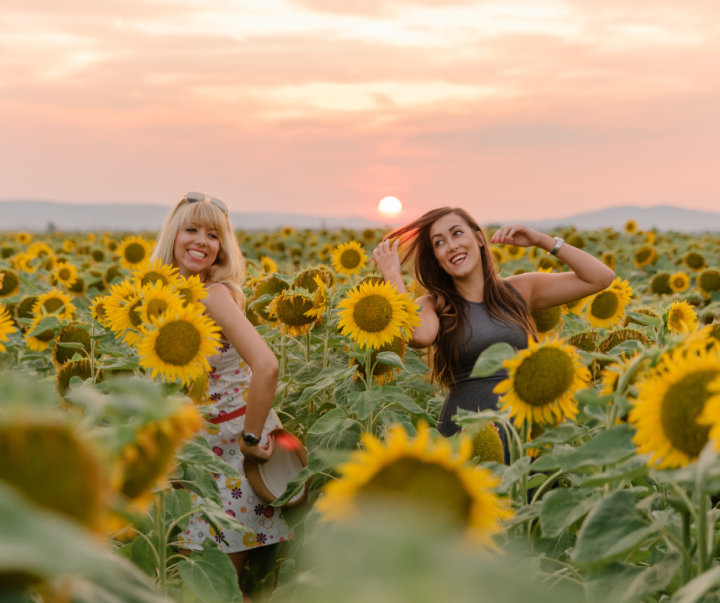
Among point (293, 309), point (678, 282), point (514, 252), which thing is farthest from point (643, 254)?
point (293, 309)

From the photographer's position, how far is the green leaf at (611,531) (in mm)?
1150

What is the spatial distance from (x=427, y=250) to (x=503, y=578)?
3.79 metres

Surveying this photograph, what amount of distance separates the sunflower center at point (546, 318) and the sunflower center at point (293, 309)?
5.04 feet

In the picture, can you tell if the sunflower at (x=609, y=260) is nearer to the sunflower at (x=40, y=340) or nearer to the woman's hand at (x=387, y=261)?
the woman's hand at (x=387, y=261)

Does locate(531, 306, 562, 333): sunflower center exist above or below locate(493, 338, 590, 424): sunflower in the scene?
below

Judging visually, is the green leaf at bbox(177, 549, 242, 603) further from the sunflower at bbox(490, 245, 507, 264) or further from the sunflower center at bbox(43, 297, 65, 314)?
the sunflower at bbox(490, 245, 507, 264)

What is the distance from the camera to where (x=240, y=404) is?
11.6ft

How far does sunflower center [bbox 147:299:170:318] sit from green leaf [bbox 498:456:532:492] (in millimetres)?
1391

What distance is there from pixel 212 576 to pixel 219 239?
2.25m

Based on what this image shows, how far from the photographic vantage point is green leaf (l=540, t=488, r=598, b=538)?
52.9 inches

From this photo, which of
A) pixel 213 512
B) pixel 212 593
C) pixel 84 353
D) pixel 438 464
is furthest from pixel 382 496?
pixel 84 353

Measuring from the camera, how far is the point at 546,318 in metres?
4.36

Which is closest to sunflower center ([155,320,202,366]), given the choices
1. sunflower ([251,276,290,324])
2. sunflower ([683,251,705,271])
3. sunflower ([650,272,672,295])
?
sunflower ([251,276,290,324])

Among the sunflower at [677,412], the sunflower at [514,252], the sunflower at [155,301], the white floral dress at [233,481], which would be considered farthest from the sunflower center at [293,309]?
the sunflower at [514,252]
